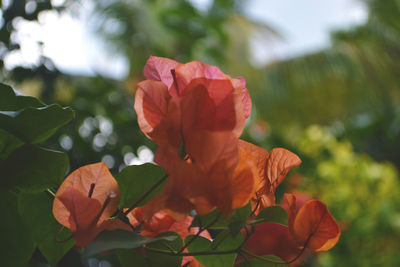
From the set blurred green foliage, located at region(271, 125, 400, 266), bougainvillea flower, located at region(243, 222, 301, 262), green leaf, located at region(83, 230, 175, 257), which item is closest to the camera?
green leaf, located at region(83, 230, 175, 257)

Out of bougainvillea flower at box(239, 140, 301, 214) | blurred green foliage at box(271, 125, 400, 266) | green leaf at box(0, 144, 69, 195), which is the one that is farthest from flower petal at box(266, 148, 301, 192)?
blurred green foliage at box(271, 125, 400, 266)

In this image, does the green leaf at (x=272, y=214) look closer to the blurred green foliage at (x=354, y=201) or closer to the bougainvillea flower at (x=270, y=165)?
the bougainvillea flower at (x=270, y=165)

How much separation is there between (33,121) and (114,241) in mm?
75

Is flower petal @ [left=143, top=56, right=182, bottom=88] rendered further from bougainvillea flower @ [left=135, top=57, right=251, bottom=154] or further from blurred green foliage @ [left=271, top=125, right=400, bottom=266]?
blurred green foliage @ [left=271, top=125, right=400, bottom=266]

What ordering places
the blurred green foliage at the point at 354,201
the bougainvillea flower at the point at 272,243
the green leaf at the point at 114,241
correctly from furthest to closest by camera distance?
1. the blurred green foliage at the point at 354,201
2. the bougainvillea flower at the point at 272,243
3. the green leaf at the point at 114,241

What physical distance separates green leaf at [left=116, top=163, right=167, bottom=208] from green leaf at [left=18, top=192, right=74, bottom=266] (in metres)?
→ 0.04

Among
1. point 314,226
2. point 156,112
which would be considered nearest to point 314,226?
point 314,226

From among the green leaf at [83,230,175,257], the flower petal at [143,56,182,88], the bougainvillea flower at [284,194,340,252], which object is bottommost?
the bougainvillea flower at [284,194,340,252]

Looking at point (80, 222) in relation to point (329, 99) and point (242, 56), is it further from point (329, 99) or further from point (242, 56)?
point (329, 99)

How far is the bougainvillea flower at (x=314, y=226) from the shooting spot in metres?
0.21

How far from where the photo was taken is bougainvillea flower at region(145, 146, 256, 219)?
6.6 inches

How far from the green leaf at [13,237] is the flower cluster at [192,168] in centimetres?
4

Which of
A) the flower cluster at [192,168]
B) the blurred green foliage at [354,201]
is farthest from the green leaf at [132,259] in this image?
the blurred green foliage at [354,201]

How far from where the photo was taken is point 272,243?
0.31 m
